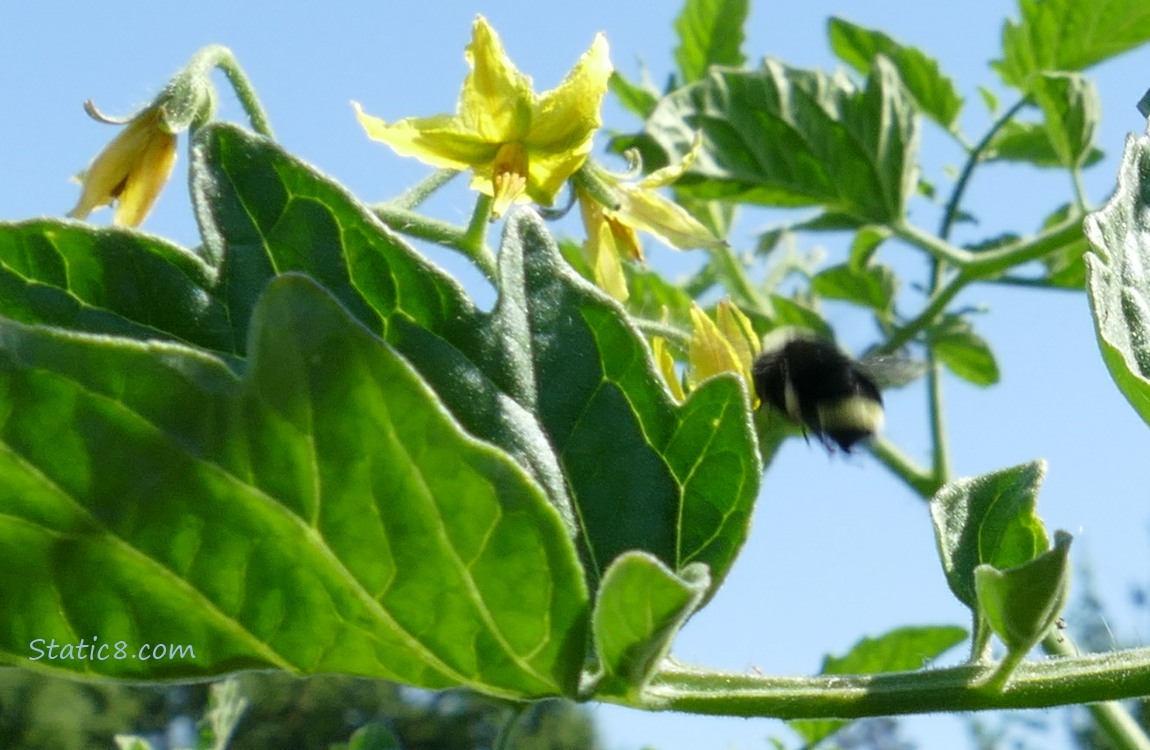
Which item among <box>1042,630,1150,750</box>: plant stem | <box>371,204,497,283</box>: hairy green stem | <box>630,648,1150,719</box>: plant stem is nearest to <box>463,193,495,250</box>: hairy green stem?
<box>371,204,497,283</box>: hairy green stem

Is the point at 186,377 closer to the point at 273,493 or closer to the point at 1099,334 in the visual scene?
the point at 273,493

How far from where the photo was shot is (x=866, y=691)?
61 centimetres

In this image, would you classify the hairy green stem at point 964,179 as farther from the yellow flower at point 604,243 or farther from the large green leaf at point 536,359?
the large green leaf at point 536,359

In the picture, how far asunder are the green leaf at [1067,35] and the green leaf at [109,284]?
1437mm

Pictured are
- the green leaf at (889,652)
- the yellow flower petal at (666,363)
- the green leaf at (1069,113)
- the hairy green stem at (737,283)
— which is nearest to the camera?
the yellow flower petal at (666,363)

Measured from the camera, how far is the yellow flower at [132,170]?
0.97 meters

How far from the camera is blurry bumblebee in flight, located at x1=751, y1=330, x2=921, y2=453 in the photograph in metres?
1.23

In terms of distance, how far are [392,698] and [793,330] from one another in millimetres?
15261

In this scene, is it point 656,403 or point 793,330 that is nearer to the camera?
point 656,403

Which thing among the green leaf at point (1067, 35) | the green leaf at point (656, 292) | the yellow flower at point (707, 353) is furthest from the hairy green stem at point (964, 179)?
the yellow flower at point (707, 353)

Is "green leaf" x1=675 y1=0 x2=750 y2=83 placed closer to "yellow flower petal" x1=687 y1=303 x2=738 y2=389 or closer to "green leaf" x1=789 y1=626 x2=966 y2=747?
"green leaf" x1=789 y1=626 x2=966 y2=747

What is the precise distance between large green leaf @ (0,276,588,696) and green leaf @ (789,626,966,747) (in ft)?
3.24

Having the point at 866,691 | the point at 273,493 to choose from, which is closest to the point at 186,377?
the point at 273,493

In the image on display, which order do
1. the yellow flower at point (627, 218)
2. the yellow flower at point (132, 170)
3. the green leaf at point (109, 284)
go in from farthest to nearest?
1. the yellow flower at point (627, 218)
2. the yellow flower at point (132, 170)
3. the green leaf at point (109, 284)
